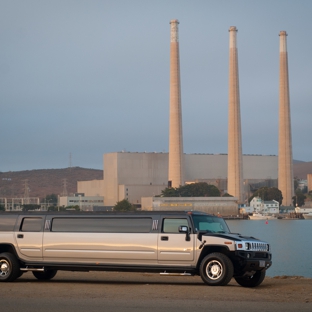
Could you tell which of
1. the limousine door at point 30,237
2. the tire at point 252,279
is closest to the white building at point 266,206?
the tire at point 252,279

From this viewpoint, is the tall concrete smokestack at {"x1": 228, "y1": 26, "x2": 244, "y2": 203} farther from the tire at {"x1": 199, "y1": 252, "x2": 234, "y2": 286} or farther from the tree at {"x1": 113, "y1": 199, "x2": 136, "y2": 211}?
the tire at {"x1": 199, "y1": 252, "x2": 234, "y2": 286}

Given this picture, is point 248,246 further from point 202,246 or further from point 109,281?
point 109,281

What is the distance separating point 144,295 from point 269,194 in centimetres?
17060

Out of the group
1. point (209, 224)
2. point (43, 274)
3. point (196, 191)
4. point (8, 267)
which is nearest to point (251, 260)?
point (209, 224)

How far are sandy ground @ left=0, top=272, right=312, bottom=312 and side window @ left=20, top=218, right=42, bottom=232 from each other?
161 cm

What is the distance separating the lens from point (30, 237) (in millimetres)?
22438

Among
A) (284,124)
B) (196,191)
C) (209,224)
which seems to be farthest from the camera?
(196,191)

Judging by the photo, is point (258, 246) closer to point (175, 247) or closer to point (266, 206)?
point (175, 247)

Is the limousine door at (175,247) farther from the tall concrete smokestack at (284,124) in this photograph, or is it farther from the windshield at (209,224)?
the tall concrete smokestack at (284,124)

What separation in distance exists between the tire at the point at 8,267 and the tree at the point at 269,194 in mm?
162188

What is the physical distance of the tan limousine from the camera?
68.2ft

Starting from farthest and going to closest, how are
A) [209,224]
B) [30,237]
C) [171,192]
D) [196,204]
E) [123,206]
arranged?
[196,204] → [123,206] → [171,192] → [30,237] → [209,224]

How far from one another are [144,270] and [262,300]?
178 inches

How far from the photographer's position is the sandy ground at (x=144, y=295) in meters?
16.6
